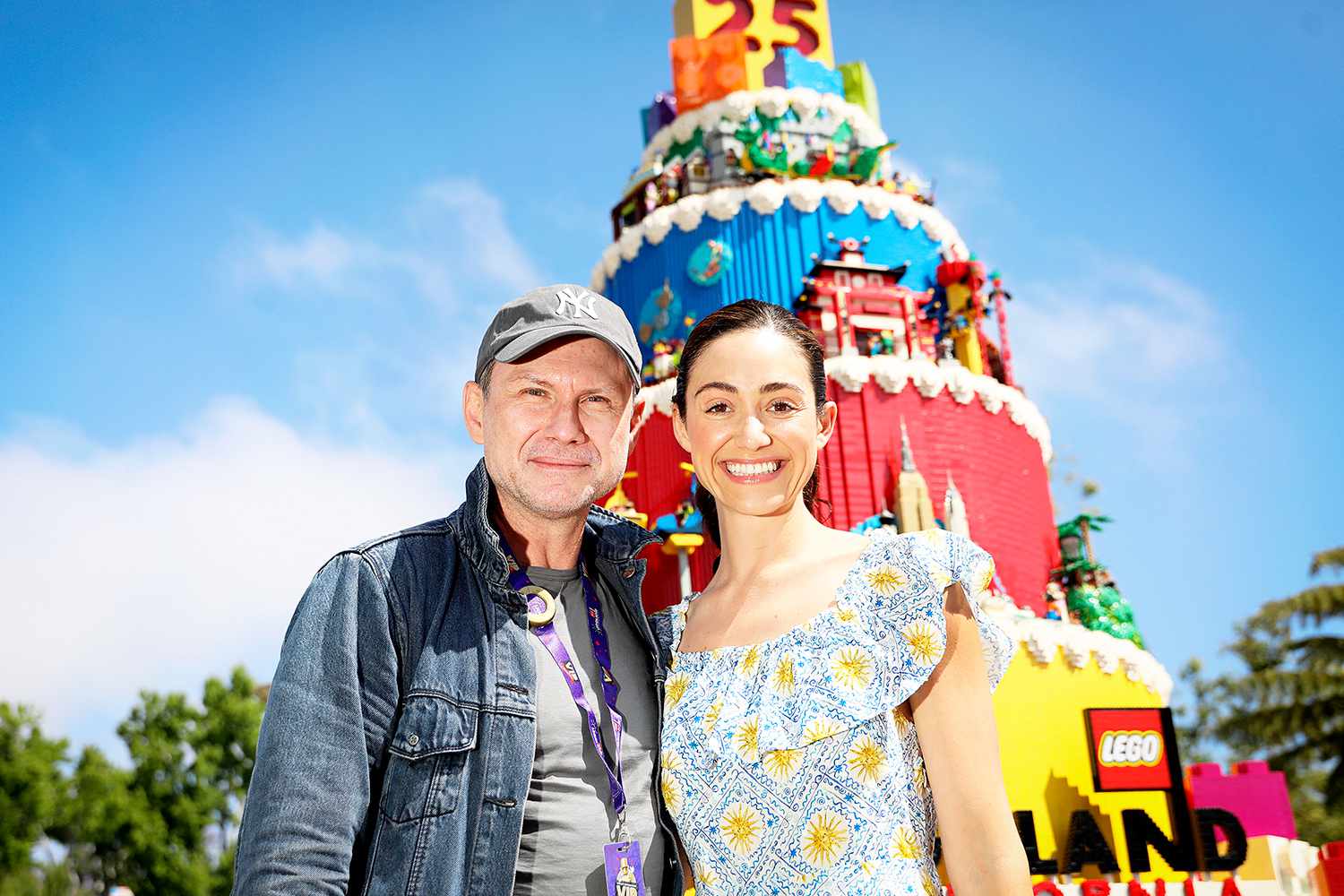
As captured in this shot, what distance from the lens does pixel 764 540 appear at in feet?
12.1

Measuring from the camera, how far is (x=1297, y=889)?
16156mm

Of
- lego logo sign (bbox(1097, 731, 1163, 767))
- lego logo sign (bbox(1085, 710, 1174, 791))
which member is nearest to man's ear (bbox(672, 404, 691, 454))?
lego logo sign (bbox(1085, 710, 1174, 791))

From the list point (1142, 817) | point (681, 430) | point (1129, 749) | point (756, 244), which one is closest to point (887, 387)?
point (756, 244)

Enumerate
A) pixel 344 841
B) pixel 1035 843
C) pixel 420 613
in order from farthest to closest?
pixel 1035 843
pixel 420 613
pixel 344 841

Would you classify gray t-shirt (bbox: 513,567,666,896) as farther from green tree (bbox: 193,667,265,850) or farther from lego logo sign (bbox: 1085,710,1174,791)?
green tree (bbox: 193,667,265,850)

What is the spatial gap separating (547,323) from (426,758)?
1.33 m

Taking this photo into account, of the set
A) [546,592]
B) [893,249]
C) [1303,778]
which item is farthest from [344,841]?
[1303,778]

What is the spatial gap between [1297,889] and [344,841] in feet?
59.5

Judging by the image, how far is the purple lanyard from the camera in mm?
2996

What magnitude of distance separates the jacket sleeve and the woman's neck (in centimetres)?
132

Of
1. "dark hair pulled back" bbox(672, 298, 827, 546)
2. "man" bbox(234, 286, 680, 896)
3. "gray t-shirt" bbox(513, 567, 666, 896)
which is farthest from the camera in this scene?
"dark hair pulled back" bbox(672, 298, 827, 546)

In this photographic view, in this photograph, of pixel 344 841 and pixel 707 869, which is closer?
pixel 344 841

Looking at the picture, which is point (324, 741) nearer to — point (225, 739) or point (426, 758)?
point (426, 758)

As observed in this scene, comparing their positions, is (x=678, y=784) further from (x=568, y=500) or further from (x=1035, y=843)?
(x=1035, y=843)
